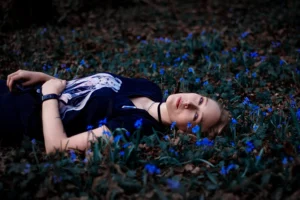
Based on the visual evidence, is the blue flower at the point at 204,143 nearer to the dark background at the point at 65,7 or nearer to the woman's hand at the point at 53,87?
the woman's hand at the point at 53,87

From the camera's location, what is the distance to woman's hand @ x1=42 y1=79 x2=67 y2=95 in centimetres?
262

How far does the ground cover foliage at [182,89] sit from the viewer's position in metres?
2.16

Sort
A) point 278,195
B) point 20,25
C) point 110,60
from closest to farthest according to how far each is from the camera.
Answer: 1. point 278,195
2. point 110,60
3. point 20,25

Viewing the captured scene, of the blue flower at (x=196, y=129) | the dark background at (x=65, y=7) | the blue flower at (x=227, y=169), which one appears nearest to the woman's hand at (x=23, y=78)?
the blue flower at (x=196, y=129)

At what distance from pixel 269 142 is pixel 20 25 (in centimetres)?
524

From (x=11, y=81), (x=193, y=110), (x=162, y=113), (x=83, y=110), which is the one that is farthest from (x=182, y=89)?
(x=11, y=81)

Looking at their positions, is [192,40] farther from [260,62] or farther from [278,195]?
[278,195]

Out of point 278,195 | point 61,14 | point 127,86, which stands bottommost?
point 278,195

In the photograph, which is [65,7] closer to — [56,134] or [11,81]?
[11,81]

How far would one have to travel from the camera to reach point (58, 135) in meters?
2.43

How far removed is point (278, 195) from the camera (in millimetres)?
2041

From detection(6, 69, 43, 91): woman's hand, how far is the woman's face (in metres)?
1.09

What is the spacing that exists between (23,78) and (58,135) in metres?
0.65

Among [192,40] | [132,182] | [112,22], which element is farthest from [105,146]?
[112,22]
